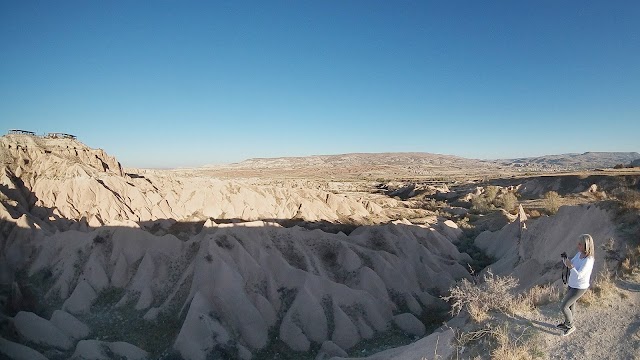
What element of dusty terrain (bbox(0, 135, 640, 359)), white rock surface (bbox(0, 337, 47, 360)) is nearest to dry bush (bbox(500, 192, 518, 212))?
dusty terrain (bbox(0, 135, 640, 359))

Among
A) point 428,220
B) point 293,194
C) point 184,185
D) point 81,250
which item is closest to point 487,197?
point 428,220

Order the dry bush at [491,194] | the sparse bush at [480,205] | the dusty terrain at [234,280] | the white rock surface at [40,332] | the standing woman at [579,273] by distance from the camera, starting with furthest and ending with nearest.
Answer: the dry bush at [491,194] < the sparse bush at [480,205] < the dusty terrain at [234,280] < the white rock surface at [40,332] < the standing woman at [579,273]

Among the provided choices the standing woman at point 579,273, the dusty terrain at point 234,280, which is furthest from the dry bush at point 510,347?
the standing woman at point 579,273

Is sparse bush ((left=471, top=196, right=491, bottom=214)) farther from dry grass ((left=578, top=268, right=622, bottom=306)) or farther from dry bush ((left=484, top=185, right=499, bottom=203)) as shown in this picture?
dry grass ((left=578, top=268, right=622, bottom=306))

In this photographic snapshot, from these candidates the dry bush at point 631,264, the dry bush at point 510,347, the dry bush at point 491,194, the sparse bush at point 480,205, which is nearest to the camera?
the dry bush at point 510,347

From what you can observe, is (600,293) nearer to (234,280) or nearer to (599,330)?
(599,330)

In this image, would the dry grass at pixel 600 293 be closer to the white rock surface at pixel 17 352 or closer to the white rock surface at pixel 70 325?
the white rock surface at pixel 17 352
